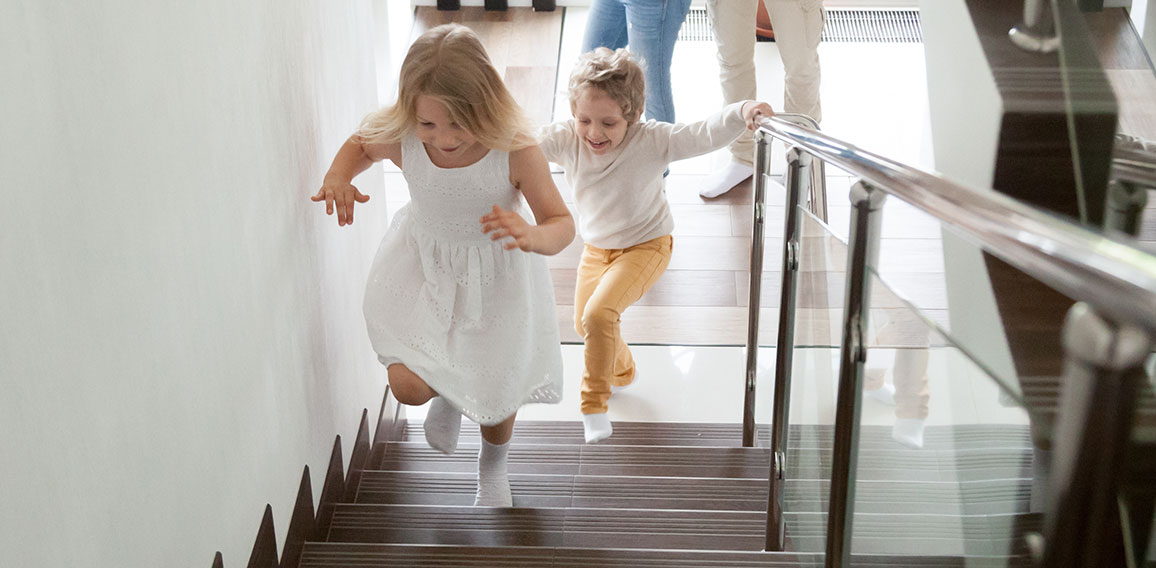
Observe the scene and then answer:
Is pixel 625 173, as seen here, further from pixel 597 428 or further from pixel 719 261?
pixel 719 261

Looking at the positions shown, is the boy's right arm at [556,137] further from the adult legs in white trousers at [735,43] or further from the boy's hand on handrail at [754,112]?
the adult legs in white trousers at [735,43]

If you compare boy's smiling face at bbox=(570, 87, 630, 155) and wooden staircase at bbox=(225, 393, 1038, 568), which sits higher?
boy's smiling face at bbox=(570, 87, 630, 155)

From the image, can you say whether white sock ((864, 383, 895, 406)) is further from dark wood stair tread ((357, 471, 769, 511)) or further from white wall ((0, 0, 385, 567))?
dark wood stair tread ((357, 471, 769, 511))

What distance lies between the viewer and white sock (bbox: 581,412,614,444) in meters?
2.88

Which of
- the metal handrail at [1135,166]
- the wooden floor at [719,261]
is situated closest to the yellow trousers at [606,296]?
the wooden floor at [719,261]

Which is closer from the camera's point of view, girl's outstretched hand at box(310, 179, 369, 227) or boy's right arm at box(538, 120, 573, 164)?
girl's outstretched hand at box(310, 179, 369, 227)

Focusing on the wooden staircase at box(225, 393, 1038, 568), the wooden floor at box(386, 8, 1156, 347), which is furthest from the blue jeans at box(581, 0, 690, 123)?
the wooden staircase at box(225, 393, 1038, 568)

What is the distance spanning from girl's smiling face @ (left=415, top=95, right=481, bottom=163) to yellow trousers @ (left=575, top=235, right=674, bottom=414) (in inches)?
26.3

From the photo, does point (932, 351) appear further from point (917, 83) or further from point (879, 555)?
point (917, 83)

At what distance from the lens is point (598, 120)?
114 inches

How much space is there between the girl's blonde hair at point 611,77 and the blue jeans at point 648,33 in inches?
46.0

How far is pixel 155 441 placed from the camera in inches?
55.1

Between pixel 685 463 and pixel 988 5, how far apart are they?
169 cm

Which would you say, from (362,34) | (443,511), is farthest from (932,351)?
(362,34)
